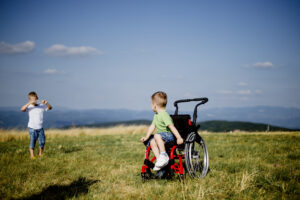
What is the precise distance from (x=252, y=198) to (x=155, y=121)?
2189mm

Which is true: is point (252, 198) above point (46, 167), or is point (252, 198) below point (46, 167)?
above

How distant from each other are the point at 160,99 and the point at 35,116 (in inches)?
191

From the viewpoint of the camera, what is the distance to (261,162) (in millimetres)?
5477

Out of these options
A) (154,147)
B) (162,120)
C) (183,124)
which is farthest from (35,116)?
(183,124)

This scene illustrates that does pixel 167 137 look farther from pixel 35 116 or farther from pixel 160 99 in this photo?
pixel 35 116

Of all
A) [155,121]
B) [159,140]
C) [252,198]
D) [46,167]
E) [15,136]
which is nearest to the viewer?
[252,198]

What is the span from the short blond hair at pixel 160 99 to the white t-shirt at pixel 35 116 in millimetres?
4690

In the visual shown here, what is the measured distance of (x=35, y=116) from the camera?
6.87m

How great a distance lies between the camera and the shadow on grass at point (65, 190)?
346 cm

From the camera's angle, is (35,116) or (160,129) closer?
(160,129)

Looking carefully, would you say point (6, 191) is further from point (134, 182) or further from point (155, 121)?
point (155, 121)

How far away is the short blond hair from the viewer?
4.28m

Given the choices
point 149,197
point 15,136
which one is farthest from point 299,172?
point 15,136

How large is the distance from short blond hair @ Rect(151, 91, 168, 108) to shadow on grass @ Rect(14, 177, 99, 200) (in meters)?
2.10
